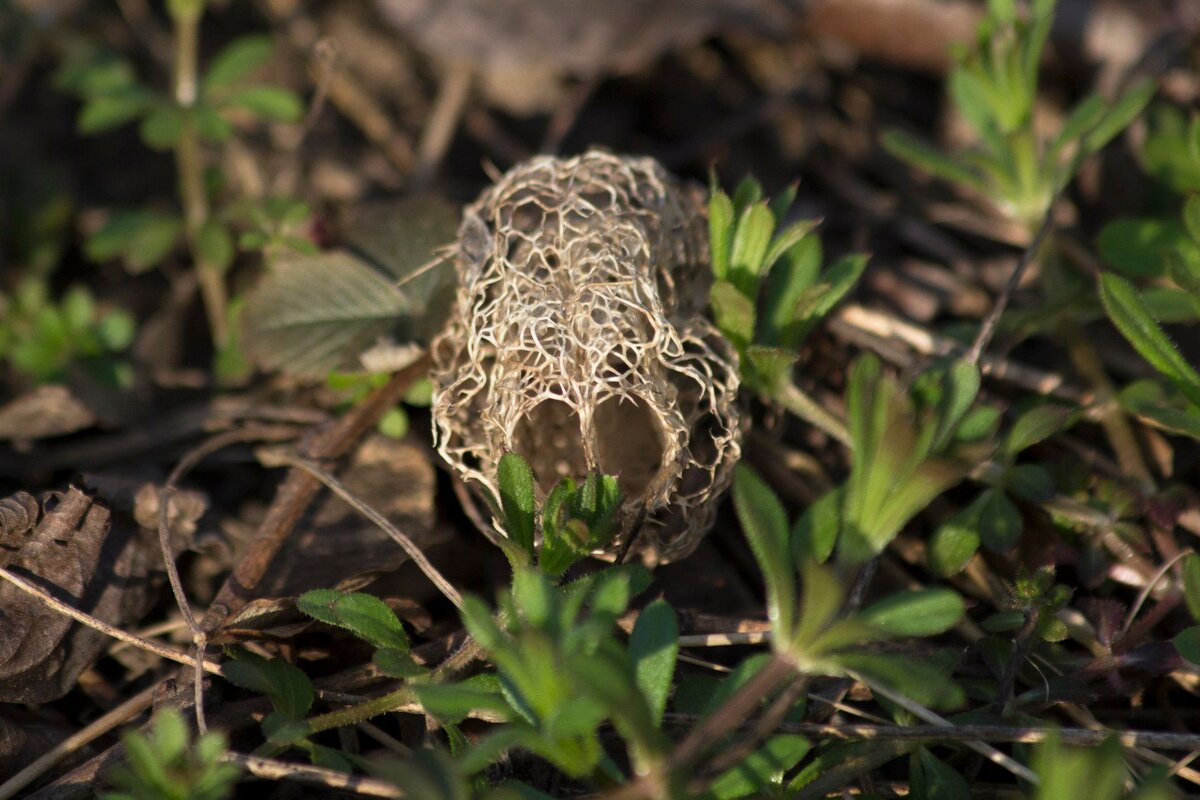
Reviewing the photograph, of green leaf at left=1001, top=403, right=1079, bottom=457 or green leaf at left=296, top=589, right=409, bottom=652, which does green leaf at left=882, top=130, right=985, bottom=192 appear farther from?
green leaf at left=296, top=589, right=409, bottom=652

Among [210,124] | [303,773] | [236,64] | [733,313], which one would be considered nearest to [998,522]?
[733,313]

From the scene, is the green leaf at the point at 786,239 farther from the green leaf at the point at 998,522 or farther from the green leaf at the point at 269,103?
the green leaf at the point at 269,103

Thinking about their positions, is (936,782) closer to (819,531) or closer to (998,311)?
(819,531)

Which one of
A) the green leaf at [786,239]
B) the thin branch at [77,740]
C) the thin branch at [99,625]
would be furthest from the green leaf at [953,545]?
the thin branch at [77,740]

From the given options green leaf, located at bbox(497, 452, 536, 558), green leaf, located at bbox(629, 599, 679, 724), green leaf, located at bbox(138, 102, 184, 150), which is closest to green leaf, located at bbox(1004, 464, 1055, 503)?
green leaf, located at bbox(629, 599, 679, 724)

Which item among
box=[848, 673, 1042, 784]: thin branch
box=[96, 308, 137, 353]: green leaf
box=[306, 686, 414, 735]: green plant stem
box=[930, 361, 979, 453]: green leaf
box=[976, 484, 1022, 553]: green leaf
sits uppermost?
box=[930, 361, 979, 453]: green leaf

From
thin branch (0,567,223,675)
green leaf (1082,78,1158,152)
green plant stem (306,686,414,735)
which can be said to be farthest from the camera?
green leaf (1082,78,1158,152)

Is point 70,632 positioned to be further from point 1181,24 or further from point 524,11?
point 1181,24
